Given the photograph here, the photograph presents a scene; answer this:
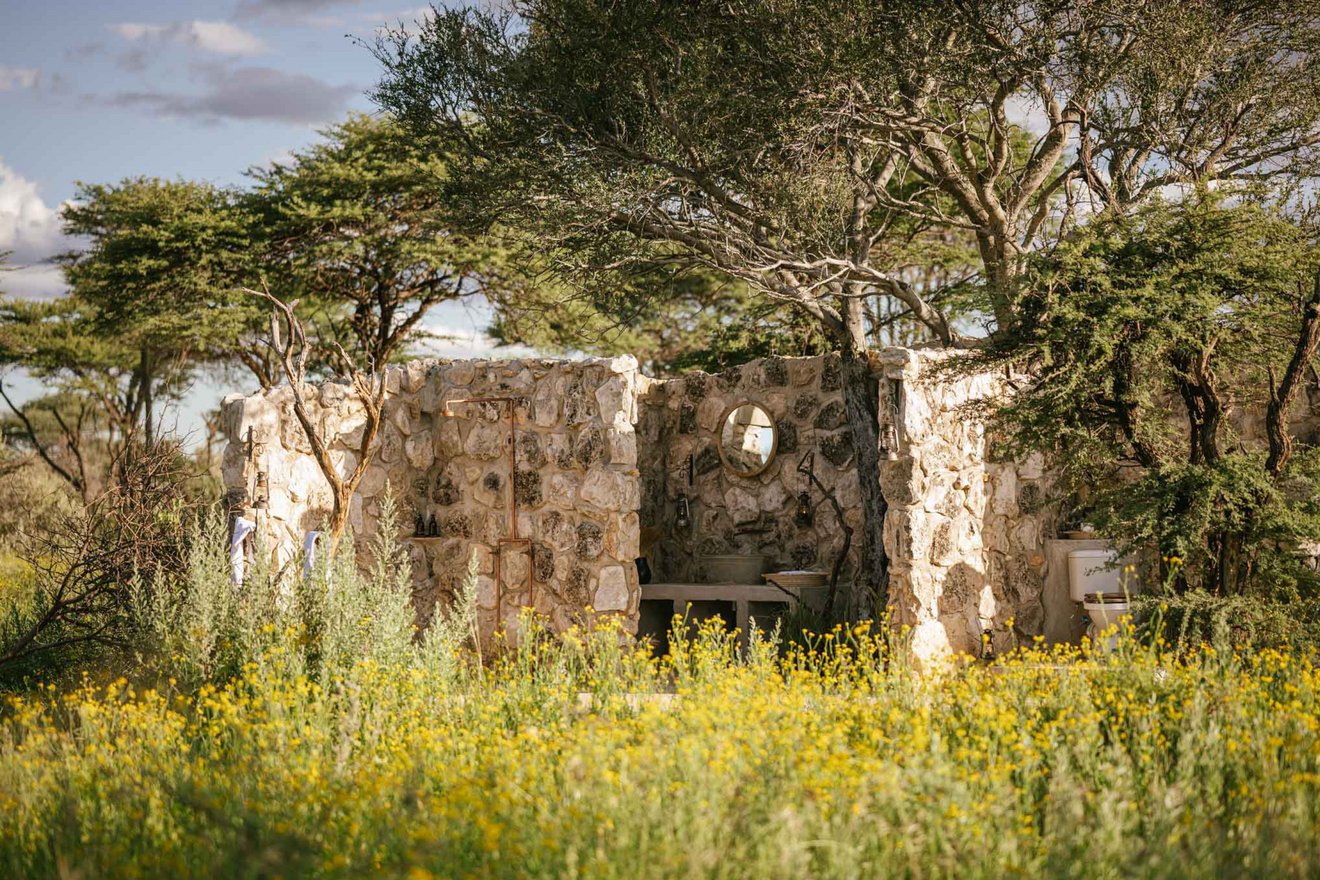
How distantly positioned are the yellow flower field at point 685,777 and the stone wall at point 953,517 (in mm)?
2474

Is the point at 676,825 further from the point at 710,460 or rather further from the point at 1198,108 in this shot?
the point at 1198,108

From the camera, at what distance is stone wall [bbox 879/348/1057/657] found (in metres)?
8.69

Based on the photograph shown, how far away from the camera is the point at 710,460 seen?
1114 cm

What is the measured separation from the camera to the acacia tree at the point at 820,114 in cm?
903

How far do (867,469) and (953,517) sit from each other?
2.85 feet

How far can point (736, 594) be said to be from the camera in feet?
33.3

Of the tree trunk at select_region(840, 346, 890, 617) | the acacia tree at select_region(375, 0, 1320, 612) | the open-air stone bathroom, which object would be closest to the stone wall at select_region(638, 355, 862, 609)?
the open-air stone bathroom

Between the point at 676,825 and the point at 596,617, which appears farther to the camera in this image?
the point at 596,617

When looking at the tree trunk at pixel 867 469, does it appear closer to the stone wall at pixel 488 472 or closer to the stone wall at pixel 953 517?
the stone wall at pixel 953 517

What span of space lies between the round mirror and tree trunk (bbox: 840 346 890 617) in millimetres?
1159

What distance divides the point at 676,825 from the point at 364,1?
972cm

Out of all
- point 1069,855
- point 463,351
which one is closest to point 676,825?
point 1069,855

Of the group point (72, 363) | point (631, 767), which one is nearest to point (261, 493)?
point (631, 767)

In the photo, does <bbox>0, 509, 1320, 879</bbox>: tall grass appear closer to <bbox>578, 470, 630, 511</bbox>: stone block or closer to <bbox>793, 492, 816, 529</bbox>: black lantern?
<bbox>578, 470, 630, 511</bbox>: stone block
